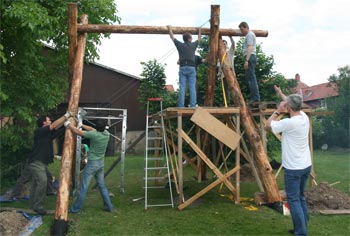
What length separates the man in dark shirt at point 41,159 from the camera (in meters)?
7.46

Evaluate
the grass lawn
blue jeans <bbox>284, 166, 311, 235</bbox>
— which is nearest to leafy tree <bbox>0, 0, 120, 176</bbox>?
the grass lawn

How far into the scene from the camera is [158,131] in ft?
38.9

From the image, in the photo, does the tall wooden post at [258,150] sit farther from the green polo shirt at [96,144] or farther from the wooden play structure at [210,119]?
the green polo shirt at [96,144]

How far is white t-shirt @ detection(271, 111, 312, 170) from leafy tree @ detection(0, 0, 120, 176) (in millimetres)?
5367

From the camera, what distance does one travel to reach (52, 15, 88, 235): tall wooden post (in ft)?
21.0

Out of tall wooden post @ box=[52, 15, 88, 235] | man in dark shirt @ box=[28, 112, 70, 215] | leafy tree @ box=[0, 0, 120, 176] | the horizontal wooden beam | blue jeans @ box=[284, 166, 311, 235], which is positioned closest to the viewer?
blue jeans @ box=[284, 166, 311, 235]

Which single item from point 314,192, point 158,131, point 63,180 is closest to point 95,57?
point 158,131

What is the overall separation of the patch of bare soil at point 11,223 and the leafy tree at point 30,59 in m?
2.39

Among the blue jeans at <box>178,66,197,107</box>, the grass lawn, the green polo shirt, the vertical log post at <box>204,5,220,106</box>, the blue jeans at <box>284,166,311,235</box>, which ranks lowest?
the grass lawn

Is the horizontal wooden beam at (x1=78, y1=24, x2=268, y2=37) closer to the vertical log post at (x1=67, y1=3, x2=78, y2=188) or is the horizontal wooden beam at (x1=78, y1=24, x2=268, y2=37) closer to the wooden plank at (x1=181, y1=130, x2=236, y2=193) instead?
the vertical log post at (x1=67, y1=3, x2=78, y2=188)

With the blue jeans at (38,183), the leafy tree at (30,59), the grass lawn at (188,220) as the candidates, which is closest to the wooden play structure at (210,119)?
the grass lawn at (188,220)

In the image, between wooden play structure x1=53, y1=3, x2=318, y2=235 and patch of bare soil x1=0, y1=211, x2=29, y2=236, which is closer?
patch of bare soil x1=0, y1=211, x2=29, y2=236

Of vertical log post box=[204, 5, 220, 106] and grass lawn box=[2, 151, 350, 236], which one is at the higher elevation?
vertical log post box=[204, 5, 220, 106]

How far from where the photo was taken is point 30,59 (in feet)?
30.0
